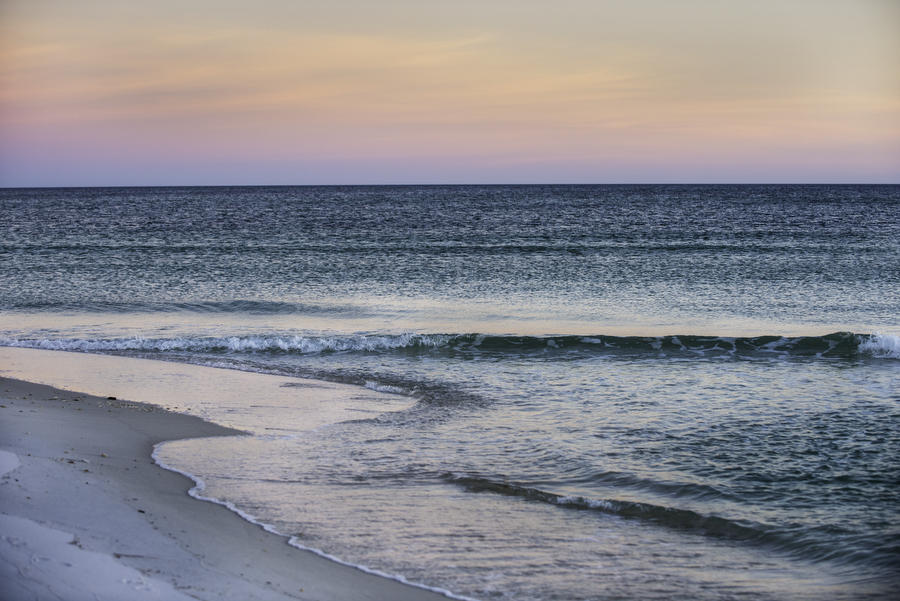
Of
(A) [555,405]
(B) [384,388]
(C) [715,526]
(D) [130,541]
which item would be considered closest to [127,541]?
(D) [130,541]

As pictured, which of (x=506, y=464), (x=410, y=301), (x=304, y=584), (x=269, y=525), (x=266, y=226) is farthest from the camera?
(x=266, y=226)

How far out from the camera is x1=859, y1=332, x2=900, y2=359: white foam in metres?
17.5

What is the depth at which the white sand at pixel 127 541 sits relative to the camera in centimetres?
577

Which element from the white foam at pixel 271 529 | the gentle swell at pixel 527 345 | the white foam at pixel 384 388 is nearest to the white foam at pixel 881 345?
the gentle swell at pixel 527 345

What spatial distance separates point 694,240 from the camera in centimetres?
4644

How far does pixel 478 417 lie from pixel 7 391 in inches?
323

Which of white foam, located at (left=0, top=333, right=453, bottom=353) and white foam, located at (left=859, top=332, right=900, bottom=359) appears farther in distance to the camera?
white foam, located at (left=0, top=333, right=453, bottom=353)

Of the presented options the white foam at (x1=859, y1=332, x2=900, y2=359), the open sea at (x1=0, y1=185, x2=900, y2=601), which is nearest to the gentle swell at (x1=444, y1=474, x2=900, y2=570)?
the open sea at (x1=0, y1=185, x2=900, y2=601)

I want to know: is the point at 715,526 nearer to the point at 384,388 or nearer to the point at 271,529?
the point at 271,529

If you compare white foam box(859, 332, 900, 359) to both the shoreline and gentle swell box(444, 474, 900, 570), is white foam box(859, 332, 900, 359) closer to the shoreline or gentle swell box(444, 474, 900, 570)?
gentle swell box(444, 474, 900, 570)

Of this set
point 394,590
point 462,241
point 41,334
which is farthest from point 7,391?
point 462,241

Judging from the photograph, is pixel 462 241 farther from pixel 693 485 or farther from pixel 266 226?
pixel 693 485

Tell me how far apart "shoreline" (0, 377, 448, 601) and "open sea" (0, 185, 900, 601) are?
1.35 ft

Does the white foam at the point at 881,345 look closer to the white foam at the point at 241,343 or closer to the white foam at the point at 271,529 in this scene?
the white foam at the point at 241,343
